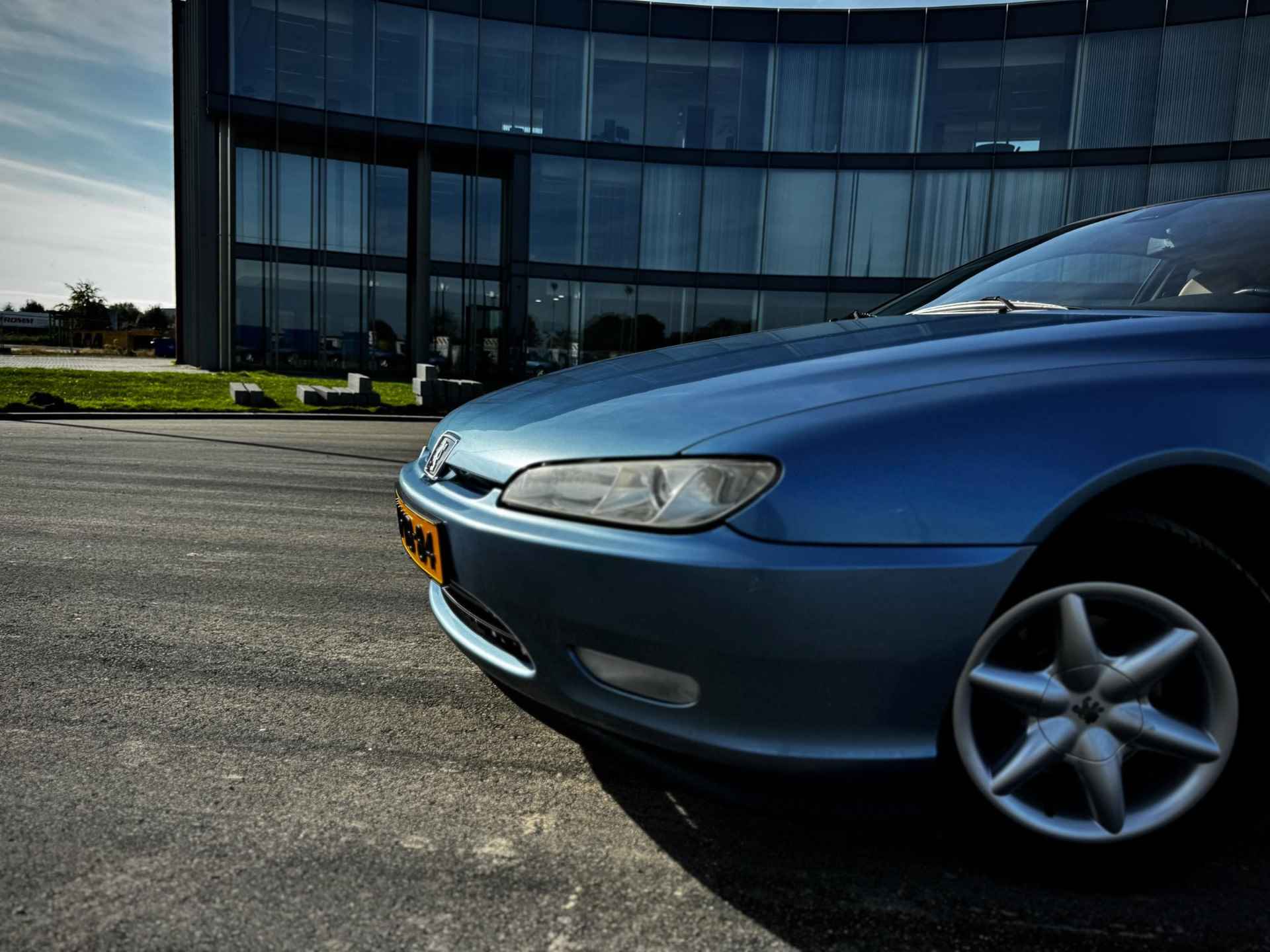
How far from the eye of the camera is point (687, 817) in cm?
217

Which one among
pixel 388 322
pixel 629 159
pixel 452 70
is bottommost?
pixel 388 322

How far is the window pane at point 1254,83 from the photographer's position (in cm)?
2059

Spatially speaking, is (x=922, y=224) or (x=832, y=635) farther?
(x=922, y=224)

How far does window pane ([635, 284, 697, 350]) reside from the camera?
25.2 metres

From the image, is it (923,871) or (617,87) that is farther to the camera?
(617,87)

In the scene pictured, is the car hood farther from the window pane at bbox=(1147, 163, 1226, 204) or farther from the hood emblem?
the window pane at bbox=(1147, 163, 1226, 204)

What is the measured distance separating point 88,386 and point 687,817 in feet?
59.8

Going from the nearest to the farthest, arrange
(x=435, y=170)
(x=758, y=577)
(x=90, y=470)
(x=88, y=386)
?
(x=758, y=577) → (x=90, y=470) → (x=88, y=386) → (x=435, y=170)

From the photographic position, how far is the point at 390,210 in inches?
1014

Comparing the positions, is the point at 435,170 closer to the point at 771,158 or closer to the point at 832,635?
the point at 771,158

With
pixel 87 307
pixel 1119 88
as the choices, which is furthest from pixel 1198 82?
pixel 87 307

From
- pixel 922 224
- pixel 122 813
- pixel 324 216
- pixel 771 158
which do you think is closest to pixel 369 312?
pixel 324 216

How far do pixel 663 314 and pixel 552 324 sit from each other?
323 cm

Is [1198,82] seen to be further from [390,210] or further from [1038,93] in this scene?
[390,210]
